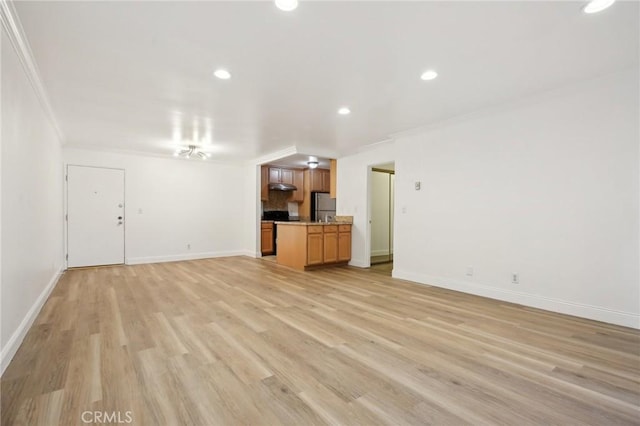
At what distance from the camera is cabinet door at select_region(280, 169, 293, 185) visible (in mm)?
8172

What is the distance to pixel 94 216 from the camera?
19.5ft

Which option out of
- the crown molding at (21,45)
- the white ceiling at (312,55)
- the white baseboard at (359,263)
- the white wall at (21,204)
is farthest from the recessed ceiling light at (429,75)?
the white baseboard at (359,263)

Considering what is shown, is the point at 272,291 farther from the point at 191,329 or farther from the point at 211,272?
the point at 211,272

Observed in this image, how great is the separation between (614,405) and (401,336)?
134 cm

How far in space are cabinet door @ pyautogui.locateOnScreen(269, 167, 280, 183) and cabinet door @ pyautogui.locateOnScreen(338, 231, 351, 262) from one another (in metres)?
2.86

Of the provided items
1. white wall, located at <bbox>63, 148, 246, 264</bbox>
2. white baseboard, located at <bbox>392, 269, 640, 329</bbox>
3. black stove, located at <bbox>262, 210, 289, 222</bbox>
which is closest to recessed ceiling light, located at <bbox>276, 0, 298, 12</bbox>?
white baseboard, located at <bbox>392, 269, 640, 329</bbox>

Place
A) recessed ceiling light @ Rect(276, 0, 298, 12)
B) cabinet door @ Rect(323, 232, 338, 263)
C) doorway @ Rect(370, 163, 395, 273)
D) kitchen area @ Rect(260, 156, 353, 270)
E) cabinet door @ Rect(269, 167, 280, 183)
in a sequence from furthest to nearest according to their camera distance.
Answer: cabinet door @ Rect(269, 167, 280, 183), doorway @ Rect(370, 163, 395, 273), cabinet door @ Rect(323, 232, 338, 263), kitchen area @ Rect(260, 156, 353, 270), recessed ceiling light @ Rect(276, 0, 298, 12)

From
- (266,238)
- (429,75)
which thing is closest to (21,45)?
(429,75)

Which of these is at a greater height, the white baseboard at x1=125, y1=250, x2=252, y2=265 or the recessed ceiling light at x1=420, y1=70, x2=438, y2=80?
the recessed ceiling light at x1=420, y1=70, x2=438, y2=80

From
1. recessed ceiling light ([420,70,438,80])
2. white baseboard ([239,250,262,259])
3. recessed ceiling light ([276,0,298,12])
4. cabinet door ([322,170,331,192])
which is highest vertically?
recessed ceiling light ([276,0,298,12])

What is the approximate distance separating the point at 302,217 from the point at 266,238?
1.37m

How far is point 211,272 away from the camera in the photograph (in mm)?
5500

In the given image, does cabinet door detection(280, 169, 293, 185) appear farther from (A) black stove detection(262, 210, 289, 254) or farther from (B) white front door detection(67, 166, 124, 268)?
(B) white front door detection(67, 166, 124, 268)

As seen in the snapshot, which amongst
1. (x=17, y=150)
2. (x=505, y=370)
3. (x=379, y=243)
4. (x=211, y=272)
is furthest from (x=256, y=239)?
(x=505, y=370)
